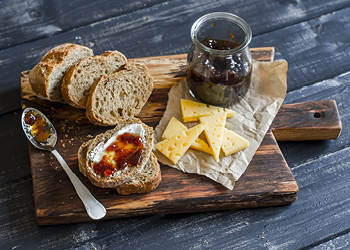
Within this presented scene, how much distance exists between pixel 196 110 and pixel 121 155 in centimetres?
77

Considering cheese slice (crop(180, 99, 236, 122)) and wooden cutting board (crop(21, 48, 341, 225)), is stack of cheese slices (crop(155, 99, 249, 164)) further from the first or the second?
wooden cutting board (crop(21, 48, 341, 225))

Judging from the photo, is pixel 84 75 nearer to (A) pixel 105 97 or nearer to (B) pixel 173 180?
(A) pixel 105 97

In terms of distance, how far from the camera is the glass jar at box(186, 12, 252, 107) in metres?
2.84

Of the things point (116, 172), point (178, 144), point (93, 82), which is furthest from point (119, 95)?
point (116, 172)

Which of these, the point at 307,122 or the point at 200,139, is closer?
the point at 200,139

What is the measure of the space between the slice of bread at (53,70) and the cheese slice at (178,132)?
0.91 metres

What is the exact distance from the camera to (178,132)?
2.93 metres

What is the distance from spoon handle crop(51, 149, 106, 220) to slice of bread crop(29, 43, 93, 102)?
0.62 meters

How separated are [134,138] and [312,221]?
4.58 feet

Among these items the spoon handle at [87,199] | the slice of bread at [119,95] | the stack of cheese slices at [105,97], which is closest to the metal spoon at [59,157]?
the spoon handle at [87,199]

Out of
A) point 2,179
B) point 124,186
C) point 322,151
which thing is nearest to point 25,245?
point 2,179

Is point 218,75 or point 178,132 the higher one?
point 218,75

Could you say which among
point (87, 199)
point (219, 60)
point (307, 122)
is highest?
point (219, 60)

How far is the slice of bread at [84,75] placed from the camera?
115 inches
